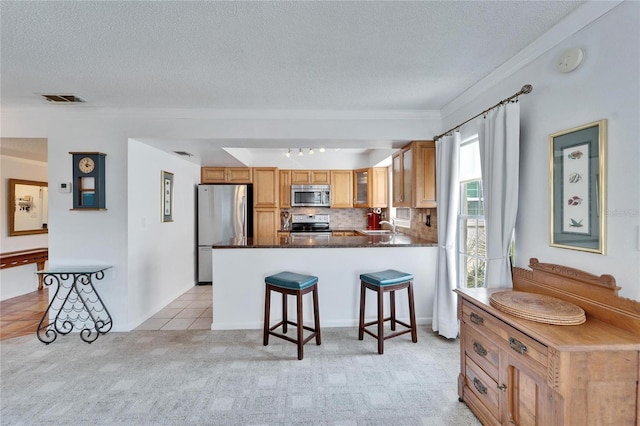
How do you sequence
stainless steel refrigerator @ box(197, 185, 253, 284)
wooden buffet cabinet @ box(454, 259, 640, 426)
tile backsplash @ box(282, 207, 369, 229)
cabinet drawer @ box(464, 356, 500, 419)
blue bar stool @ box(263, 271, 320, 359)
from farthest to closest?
tile backsplash @ box(282, 207, 369, 229) < stainless steel refrigerator @ box(197, 185, 253, 284) < blue bar stool @ box(263, 271, 320, 359) < cabinet drawer @ box(464, 356, 500, 419) < wooden buffet cabinet @ box(454, 259, 640, 426)

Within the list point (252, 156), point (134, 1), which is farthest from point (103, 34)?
point (252, 156)

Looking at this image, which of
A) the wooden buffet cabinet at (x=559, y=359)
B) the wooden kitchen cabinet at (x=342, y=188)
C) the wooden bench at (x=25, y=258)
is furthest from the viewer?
the wooden kitchen cabinet at (x=342, y=188)

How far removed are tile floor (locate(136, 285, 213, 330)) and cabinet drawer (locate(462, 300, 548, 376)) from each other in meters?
2.61

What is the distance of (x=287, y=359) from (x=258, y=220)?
3.15 meters

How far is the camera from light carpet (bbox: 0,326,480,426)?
1780 mm

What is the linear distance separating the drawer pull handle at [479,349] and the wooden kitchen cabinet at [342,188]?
13.3ft

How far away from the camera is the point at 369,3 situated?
1470 mm

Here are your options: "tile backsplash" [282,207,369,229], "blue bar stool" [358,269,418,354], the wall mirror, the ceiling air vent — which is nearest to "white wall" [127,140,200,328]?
the ceiling air vent

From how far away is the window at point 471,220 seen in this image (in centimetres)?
263

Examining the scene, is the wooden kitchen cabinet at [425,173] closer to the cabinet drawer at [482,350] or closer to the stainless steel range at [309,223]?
the cabinet drawer at [482,350]

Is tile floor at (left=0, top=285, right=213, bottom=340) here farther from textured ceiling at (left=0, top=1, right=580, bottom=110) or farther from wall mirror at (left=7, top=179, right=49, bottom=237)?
textured ceiling at (left=0, top=1, right=580, bottom=110)

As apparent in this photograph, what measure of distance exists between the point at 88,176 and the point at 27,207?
264cm

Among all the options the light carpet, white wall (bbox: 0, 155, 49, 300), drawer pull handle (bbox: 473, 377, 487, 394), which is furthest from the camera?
white wall (bbox: 0, 155, 49, 300)

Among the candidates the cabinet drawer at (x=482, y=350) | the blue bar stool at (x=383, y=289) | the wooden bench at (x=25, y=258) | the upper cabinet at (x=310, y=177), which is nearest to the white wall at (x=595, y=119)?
the cabinet drawer at (x=482, y=350)
